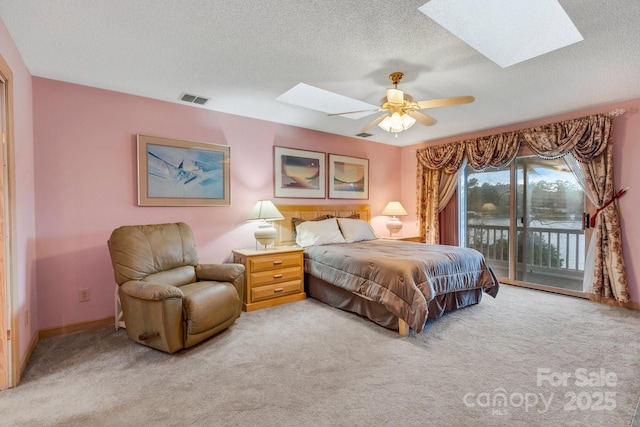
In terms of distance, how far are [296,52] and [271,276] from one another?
7.91ft

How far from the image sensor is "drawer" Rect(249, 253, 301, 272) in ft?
11.5

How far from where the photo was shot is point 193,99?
3.43 metres

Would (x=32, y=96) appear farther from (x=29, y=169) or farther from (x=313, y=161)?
(x=313, y=161)

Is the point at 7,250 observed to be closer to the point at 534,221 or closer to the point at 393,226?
the point at 393,226

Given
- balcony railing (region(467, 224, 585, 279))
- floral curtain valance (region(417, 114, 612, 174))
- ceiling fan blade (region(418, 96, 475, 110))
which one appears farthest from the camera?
balcony railing (region(467, 224, 585, 279))

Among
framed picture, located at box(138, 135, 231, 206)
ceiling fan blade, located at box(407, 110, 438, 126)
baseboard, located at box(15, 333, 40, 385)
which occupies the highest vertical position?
ceiling fan blade, located at box(407, 110, 438, 126)

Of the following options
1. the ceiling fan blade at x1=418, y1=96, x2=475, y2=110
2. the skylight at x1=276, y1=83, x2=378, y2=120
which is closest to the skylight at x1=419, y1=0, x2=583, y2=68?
the ceiling fan blade at x1=418, y1=96, x2=475, y2=110

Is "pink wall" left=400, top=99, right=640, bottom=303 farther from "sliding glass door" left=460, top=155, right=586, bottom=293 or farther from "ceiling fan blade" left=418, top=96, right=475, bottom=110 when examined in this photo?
"ceiling fan blade" left=418, top=96, right=475, bottom=110

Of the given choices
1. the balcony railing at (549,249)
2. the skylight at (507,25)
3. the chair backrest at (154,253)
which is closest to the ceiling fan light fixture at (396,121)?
the skylight at (507,25)

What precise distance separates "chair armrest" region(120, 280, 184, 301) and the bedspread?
5.56 feet

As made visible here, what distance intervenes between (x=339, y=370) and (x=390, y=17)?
2.44 meters

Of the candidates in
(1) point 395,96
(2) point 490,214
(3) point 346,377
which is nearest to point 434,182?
(2) point 490,214

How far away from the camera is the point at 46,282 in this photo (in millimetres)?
2805

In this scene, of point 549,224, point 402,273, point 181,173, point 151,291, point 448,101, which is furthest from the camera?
point 549,224
